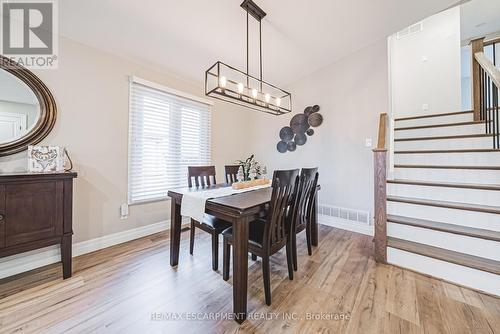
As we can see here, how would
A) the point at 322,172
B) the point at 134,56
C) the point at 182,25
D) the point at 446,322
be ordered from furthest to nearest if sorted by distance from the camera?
the point at 322,172 < the point at 134,56 < the point at 182,25 < the point at 446,322

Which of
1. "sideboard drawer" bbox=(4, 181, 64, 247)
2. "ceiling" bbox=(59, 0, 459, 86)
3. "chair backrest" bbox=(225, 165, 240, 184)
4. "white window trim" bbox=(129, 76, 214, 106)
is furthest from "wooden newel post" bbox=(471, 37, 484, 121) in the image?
"sideboard drawer" bbox=(4, 181, 64, 247)

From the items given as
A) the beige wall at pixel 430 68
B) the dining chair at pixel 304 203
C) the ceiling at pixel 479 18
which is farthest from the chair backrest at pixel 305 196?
the ceiling at pixel 479 18

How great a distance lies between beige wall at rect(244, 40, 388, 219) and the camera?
3.05 m

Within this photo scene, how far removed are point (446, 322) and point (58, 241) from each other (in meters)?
3.16

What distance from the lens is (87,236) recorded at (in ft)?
7.55

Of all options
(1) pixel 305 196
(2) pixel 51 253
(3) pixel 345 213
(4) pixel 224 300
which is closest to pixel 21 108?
(2) pixel 51 253

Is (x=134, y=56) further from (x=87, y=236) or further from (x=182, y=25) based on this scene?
(x=87, y=236)

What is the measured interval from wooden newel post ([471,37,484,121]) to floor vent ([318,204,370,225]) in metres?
2.01

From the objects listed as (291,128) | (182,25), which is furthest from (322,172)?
(182,25)

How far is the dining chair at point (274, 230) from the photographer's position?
152 cm

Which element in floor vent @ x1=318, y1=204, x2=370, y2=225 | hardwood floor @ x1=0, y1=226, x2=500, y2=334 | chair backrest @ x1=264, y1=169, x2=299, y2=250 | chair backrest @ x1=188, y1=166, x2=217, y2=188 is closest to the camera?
hardwood floor @ x1=0, y1=226, x2=500, y2=334

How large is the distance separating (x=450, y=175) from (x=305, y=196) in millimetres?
1872

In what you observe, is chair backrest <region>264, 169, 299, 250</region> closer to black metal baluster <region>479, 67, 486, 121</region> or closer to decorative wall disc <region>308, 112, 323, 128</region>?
decorative wall disc <region>308, 112, 323, 128</region>

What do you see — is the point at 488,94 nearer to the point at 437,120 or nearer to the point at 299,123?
the point at 437,120
